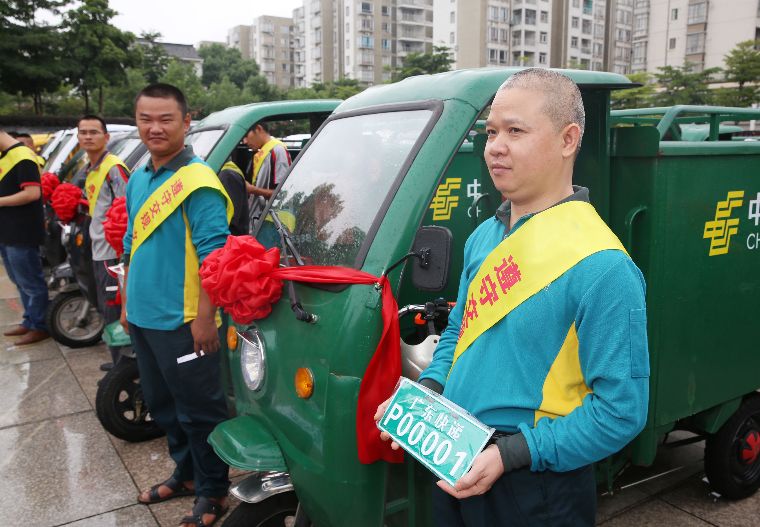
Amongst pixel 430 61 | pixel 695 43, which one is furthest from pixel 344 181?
pixel 695 43

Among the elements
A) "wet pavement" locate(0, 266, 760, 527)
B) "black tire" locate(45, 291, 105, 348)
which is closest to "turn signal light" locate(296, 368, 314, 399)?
"wet pavement" locate(0, 266, 760, 527)

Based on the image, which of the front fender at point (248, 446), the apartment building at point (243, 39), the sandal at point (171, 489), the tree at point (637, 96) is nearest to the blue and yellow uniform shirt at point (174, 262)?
the front fender at point (248, 446)

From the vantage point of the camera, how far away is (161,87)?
3182mm

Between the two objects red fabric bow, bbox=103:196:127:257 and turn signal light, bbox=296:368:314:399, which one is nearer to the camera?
turn signal light, bbox=296:368:314:399

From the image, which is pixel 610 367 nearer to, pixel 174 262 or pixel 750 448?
pixel 174 262

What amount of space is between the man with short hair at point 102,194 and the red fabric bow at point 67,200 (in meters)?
0.70

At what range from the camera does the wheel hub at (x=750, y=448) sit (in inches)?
133

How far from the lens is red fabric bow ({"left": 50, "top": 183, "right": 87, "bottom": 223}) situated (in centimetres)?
571

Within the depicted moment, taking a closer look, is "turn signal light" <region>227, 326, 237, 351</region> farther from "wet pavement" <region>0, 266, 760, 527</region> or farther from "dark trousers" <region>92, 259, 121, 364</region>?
"dark trousers" <region>92, 259, 121, 364</region>

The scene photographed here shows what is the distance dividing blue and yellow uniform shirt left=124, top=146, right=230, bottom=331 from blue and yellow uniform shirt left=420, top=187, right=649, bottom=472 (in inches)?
66.8

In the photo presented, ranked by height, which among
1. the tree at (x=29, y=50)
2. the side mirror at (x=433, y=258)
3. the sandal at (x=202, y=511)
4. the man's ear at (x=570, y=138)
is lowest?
the sandal at (x=202, y=511)

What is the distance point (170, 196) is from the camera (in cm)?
300

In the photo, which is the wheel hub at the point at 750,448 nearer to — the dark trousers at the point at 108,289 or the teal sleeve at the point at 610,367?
the teal sleeve at the point at 610,367

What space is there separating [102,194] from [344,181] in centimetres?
310
